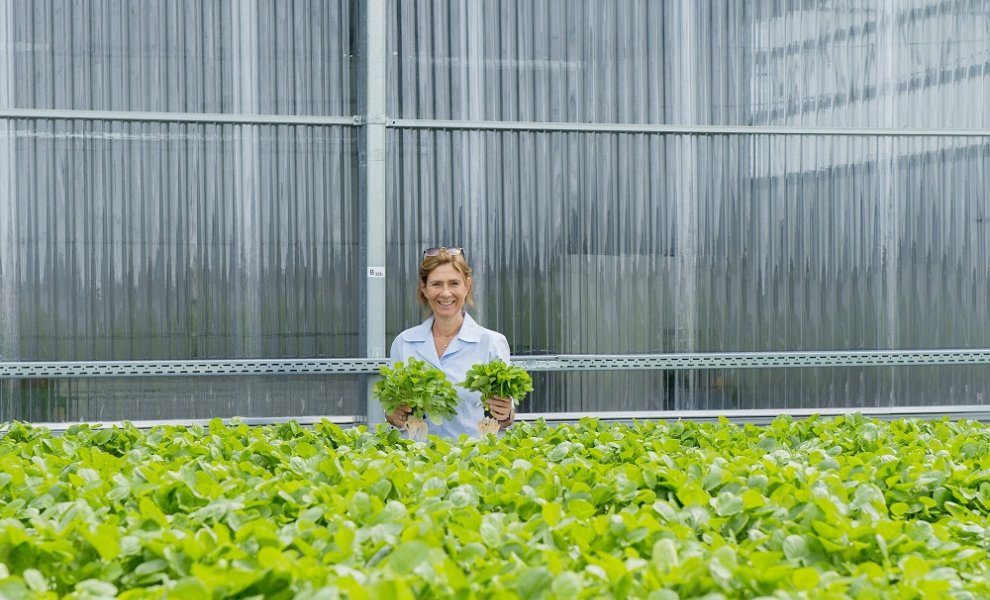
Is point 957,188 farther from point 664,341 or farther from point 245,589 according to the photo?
point 245,589

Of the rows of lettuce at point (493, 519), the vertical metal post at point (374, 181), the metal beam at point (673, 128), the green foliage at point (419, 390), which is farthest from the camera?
the metal beam at point (673, 128)

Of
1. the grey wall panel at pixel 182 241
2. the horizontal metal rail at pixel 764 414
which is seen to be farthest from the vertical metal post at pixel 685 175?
the grey wall panel at pixel 182 241

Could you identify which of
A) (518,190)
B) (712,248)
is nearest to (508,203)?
(518,190)

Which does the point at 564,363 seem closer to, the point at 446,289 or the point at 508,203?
the point at 508,203

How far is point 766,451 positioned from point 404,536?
1.88m

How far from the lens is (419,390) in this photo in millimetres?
4543

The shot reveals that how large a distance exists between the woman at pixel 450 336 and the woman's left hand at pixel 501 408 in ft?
1.84

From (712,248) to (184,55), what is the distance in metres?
2.92

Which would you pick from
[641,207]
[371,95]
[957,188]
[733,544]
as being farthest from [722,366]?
[733,544]

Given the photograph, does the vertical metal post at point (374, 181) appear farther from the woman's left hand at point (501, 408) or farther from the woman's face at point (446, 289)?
the woman's left hand at point (501, 408)

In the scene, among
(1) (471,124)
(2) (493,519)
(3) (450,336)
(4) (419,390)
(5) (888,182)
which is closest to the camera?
(2) (493,519)

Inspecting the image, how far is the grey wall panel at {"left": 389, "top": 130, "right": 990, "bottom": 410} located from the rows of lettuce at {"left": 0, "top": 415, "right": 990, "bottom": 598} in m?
2.69

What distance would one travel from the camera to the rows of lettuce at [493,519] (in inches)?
87.7

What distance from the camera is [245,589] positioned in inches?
84.4
